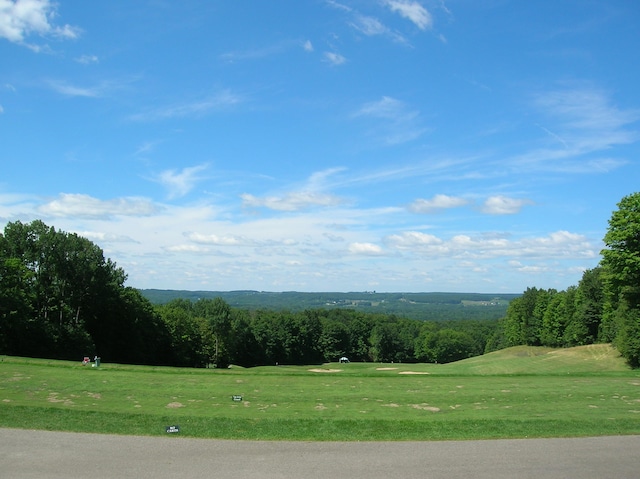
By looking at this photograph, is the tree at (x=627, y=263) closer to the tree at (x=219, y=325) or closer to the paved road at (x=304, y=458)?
the paved road at (x=304, y=458)

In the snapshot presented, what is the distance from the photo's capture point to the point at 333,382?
25.6m

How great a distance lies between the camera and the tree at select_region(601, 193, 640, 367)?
36969 millimetres

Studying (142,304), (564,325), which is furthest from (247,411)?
(564,325)

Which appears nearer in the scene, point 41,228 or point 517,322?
point 41,228

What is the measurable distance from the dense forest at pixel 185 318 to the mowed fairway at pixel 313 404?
13412mm

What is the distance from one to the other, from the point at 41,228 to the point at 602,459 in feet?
179

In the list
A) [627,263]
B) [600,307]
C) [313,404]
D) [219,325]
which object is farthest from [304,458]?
[219,325]

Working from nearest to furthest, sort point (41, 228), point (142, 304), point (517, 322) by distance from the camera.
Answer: point (41, 228) < point (142, 304) < point (517, 322)

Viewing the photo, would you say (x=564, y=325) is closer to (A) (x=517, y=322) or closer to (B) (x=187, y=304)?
(A) (x=517, y=322)

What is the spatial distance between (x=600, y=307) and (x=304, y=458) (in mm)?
68510

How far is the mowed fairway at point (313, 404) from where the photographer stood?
49.0 feet

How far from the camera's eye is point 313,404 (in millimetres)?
19250

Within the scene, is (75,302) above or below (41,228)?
below

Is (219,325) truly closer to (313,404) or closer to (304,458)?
(313,404)
